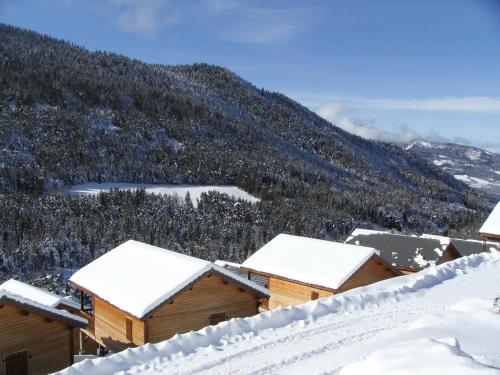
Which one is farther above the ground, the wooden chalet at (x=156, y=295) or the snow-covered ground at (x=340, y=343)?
the snow-covered ground at (x=340, y=343)

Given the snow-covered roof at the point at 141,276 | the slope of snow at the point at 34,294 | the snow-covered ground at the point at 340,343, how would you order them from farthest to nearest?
the slope of snow at the point at 34,294
the snow-covered roof at the point at 141,276
the snow-covered ground at the point at 340,343

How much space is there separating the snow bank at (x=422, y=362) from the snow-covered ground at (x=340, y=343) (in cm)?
1

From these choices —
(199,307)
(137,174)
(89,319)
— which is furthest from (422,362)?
(137,174)

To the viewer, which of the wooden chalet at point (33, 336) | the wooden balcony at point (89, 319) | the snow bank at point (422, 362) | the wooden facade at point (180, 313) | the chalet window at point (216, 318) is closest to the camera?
the snow bank at point (422, 362)

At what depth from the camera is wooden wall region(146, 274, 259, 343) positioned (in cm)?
1691

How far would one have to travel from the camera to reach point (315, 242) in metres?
23.2

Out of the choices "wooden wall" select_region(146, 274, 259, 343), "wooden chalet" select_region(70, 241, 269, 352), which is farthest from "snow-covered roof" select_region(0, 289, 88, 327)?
"wooden wall" select_region(146, 274, 259, 343)

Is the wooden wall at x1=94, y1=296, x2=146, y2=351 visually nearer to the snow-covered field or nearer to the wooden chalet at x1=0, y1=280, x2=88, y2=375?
the wooden chalet at x1=0, y1=280, x2=88, y2=375

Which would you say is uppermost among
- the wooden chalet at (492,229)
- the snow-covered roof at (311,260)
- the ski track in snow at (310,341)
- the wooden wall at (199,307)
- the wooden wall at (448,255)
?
the wooden chalet at (492,229)

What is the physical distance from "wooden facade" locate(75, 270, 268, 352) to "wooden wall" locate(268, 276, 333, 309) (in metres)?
2.34

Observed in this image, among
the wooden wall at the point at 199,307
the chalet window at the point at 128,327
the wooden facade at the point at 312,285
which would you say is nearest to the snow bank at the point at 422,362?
the wooden wall at the point at 199,307

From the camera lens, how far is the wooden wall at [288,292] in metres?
21.0

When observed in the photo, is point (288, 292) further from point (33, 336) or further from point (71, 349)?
point (33, 336)

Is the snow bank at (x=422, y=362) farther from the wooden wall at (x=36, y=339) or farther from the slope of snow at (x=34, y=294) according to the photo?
the slope of snow at (x=34, y=294)
